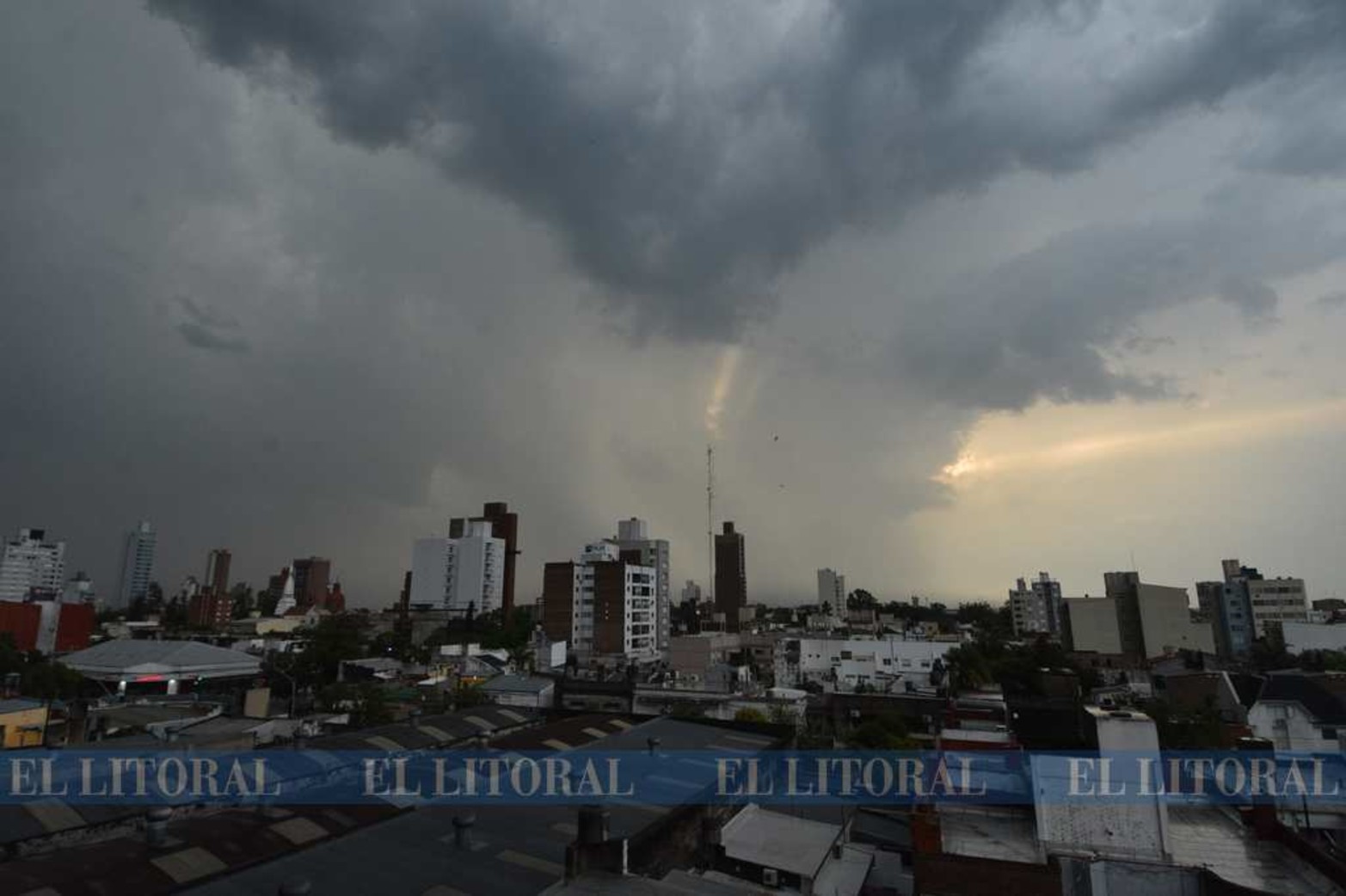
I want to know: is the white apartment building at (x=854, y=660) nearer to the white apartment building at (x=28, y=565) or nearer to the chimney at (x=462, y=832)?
the chimney at (x=462, y=832)

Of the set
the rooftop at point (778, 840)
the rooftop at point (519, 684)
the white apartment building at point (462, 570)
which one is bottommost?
the rooftop at point (778, 840)

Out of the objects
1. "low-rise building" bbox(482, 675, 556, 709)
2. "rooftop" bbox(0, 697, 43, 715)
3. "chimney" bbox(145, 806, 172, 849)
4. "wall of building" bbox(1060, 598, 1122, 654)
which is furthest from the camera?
"wall of building" bbox(1060, 598, 1122, 654)

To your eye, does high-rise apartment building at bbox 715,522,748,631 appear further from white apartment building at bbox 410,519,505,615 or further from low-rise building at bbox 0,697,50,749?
low-rise building at bbox 0,697,50,749

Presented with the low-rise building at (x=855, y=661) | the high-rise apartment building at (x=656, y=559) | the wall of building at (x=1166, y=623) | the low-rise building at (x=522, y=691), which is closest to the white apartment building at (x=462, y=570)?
the high-rise apartment building at (x=656, y=559)

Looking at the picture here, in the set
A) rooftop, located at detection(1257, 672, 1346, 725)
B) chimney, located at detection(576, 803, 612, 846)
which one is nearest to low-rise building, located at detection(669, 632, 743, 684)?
rooftop, located at detection(1257, 672, 1346, 725)

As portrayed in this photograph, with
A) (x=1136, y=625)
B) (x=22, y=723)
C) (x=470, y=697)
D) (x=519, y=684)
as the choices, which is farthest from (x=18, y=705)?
(x=1136, y=625)

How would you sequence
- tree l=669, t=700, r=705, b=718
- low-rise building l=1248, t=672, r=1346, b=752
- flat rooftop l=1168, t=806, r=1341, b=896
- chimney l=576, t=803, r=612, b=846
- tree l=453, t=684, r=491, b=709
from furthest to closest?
tree l=453, t=684, r=491, b=709
tree l=669, t=700, r=705, b=718
low-rise building l=1248, t=672, r=1346, b=752
flat rooftop l=1168, t=806, r=1341, b=896
chimney l=576, t=803, r=612, b=846

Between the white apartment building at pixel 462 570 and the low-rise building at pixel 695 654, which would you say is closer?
the low-rise building at pixel 695 654
